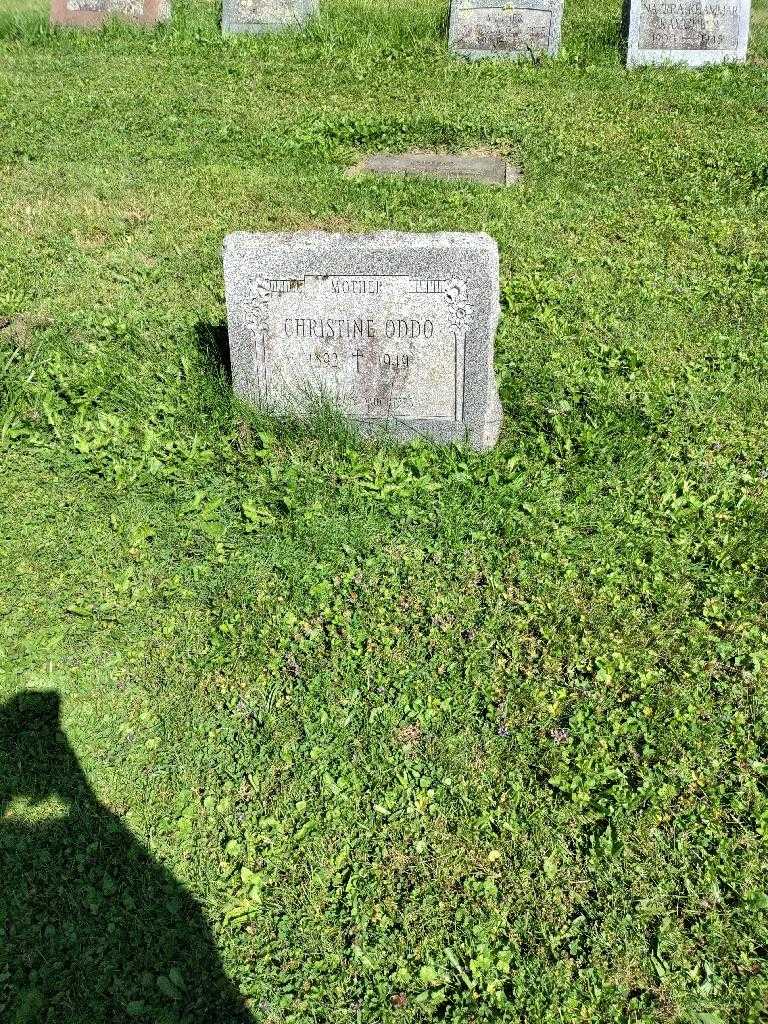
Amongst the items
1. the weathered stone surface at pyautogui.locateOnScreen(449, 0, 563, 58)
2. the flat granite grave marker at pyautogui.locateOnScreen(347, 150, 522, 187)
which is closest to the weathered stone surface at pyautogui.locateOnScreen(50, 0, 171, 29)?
the weathered stone surface at pyautogui.locateOnScreen(449, 0, 563, 58)

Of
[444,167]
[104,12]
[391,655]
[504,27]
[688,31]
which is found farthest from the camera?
[104,12]

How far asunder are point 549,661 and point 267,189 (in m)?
5.60

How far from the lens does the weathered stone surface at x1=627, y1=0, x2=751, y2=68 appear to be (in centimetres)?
977

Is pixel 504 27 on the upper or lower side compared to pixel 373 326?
upper

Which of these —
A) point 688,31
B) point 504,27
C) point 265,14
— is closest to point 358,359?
point 504,27

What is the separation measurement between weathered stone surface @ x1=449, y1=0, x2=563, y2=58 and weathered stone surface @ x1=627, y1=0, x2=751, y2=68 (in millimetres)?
905

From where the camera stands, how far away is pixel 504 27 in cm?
1012

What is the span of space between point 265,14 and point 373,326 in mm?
8393

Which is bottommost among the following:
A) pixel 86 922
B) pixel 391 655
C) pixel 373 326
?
pixel 86 922

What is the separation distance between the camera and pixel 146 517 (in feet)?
14.5

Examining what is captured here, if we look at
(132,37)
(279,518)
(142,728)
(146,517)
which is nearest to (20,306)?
(146,517)

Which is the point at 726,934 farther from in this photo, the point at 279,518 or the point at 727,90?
the point at 727,90

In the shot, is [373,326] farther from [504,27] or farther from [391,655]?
[504,27]

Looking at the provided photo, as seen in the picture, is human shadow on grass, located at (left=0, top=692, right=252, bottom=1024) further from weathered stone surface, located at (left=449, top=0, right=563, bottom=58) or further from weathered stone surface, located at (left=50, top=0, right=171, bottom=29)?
weathered stone surface, located at (left=50, top=0, right=171, bottom=29)
